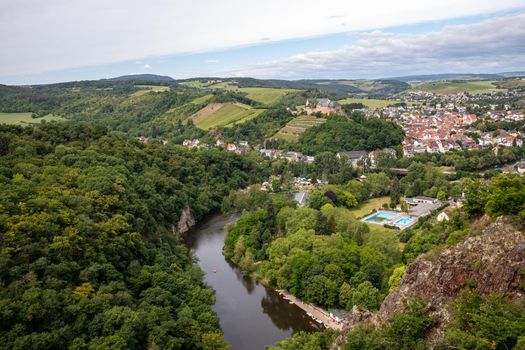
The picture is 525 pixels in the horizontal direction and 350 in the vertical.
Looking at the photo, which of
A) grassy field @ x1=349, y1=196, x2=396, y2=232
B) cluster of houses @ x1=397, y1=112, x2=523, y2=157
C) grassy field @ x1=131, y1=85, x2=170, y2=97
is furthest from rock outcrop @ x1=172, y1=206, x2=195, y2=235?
grassy field @ x1=131, y1=85, x2=170, y2=97

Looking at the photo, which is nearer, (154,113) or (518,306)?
(518,306)

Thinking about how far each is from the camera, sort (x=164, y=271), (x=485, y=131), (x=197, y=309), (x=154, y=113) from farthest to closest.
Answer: (x=154, y=113)
(x=485, y=131)
(x=164, y=271)
(x=197, y=309)

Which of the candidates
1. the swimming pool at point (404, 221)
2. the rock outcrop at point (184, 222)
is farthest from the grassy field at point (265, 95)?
the swimming pool at point (404, 221)

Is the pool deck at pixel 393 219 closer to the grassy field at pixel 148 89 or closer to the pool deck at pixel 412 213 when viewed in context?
the pool deck at pixel 412 213

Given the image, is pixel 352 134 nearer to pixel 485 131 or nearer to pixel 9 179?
pixel 485 131

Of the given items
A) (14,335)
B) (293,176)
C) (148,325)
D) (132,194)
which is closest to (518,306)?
(148,325)

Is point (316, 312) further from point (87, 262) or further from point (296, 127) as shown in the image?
point (296, 127)

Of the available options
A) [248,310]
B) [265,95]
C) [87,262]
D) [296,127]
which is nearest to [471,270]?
[248,310]
